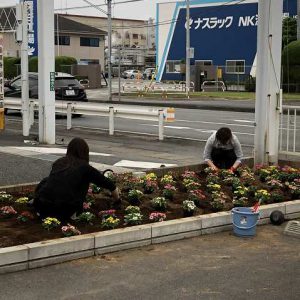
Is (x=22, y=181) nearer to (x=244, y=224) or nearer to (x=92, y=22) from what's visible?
(x=244, y=224)

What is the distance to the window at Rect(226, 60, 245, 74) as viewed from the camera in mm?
54938

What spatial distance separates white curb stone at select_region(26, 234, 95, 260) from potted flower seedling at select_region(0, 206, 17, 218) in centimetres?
124

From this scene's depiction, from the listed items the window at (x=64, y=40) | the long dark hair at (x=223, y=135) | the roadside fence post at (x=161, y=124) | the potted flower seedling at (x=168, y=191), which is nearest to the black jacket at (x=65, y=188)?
the potted flower seedling at (x=168, y=191)

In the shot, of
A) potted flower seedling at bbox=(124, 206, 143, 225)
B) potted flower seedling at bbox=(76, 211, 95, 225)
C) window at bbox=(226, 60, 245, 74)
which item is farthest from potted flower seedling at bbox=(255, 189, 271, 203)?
window at bbox=(226, 60, 245, 74)

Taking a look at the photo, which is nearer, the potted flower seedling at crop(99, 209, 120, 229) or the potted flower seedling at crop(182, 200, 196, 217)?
the potted flower seedling at crop(99, 209, 120, 229)

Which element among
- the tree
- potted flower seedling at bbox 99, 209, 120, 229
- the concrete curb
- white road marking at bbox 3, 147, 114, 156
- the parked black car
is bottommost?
the concrete curb

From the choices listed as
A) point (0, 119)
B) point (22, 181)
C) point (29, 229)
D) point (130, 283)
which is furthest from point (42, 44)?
point (130, 283)

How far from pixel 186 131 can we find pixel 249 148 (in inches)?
159

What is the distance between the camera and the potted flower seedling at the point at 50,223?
5836 mm

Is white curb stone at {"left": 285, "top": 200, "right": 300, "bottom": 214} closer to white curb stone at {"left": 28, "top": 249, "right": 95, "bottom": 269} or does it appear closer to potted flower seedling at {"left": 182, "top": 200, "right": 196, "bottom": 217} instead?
potted flower seedling at {"left": 182, "top": 200, "right": 196, "bottom": 217}

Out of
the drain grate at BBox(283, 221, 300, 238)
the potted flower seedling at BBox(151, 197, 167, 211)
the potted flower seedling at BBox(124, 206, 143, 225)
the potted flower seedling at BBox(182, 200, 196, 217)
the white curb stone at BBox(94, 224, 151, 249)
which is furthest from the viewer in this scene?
the potted flower seedling at BBox(151, 197, 167, 211)

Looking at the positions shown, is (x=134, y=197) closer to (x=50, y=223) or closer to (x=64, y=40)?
(x=50, y=223)

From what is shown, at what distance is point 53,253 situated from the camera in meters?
5.27

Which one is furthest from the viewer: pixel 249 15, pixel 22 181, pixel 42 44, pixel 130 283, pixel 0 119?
pixel 249 15
